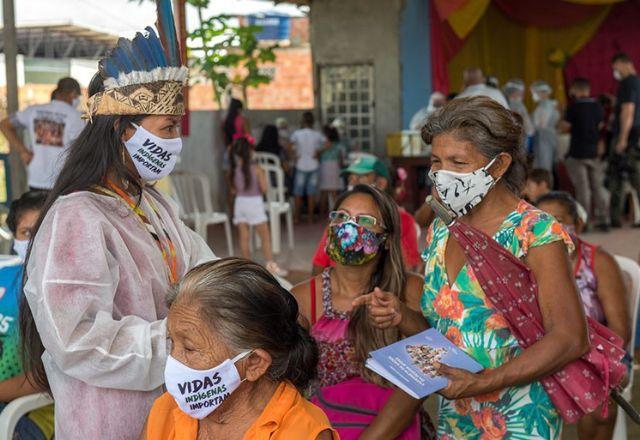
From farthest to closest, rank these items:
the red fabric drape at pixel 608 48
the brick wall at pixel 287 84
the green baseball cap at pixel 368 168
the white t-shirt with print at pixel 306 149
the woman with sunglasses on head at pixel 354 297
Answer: the brick wall at pixel 287 84
the red fabric drape at pixel 608 48
the white t-shirt with print at pixel 306 149
the green baseball cap at pixel 368 168
the woman with sunglasses on head at pixel 354 297

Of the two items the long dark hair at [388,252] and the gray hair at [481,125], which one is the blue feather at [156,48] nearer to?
the gray hair at [481,125]

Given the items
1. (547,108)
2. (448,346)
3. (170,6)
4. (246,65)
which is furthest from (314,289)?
(547,108)

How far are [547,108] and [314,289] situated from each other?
9465 millimetres

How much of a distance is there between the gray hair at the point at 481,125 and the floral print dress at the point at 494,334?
163 millimetres

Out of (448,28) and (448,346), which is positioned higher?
(448,28)

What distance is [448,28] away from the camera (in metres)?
14.2

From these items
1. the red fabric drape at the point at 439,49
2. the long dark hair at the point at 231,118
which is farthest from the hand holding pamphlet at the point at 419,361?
the red fabric drape at the point at 439,49

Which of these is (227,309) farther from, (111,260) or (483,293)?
(483,293)

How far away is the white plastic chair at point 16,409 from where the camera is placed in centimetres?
281

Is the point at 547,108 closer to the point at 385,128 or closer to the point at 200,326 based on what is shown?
the point at 385,128

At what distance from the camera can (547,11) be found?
627 inches

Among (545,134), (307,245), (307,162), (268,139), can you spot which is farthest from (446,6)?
Answer: (307,245)

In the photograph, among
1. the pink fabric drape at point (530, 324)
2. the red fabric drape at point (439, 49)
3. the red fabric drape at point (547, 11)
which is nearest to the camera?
the pink fabric drape at point (530, 324)

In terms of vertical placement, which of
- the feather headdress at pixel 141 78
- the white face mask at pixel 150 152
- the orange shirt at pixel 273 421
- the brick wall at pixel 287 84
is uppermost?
the brick wall at pixel 287 84
